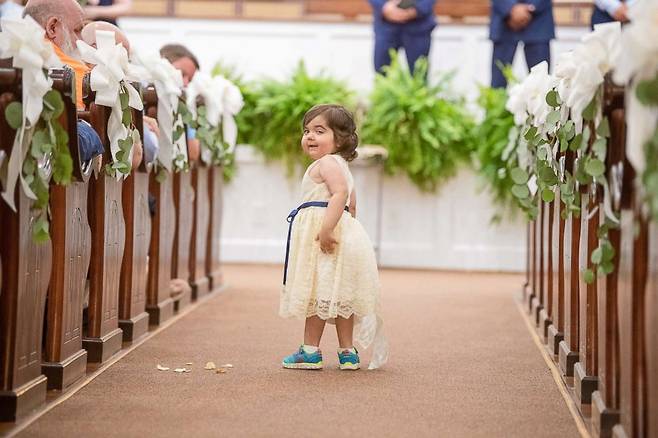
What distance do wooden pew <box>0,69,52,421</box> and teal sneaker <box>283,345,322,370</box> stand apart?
41.9 inches

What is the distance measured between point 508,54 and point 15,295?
6.40 meters

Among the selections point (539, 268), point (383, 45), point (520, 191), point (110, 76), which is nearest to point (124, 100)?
point (110, 76)

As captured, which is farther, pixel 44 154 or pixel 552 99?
pixel 552 99

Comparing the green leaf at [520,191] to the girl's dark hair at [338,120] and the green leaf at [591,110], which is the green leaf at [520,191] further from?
the green leaf at [591,110]

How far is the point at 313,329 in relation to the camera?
161 inches

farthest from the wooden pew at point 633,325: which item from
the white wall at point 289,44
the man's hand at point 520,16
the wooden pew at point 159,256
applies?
the white wall at point 289,44

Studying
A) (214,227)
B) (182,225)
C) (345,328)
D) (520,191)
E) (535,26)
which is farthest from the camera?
(535,26)

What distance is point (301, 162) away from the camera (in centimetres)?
884

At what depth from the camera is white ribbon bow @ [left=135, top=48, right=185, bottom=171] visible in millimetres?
5109

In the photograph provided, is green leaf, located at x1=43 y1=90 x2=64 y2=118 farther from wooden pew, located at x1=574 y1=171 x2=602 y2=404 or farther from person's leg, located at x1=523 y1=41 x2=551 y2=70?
person's leg, located at x1=523 y1=41 x2=551 y2=70

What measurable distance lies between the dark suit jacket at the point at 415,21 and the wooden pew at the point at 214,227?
2.49 metres

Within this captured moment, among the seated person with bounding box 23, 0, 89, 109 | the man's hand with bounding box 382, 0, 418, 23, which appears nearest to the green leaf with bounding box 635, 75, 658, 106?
the seated person with bounding box 23, 0, 89, 109

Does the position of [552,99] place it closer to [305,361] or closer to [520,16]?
[305,361]

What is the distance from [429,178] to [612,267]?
19.2ft
